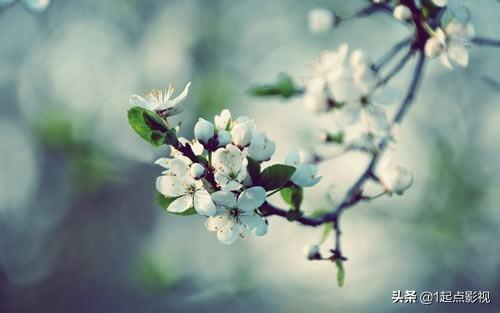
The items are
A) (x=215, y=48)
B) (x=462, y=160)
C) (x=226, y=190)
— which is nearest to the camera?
(x=226, y=190)

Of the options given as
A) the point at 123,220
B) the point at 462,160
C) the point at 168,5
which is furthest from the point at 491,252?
the point at 168,5

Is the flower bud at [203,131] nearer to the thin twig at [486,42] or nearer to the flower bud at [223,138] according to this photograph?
the flower bud at [223,138]

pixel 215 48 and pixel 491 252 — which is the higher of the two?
pixel 215 48

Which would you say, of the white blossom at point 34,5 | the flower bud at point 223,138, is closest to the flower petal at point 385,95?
the flower bud at point 223,138

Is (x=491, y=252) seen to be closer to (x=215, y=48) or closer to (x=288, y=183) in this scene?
(x=215, y=48)

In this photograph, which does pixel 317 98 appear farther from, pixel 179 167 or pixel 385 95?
pixel 179 167

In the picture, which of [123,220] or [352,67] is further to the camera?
[123,220]

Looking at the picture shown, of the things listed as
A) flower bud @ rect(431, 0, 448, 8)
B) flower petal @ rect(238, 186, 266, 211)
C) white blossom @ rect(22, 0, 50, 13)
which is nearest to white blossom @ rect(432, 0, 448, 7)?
flower bud @ rect(431, 0, 448, 8)
